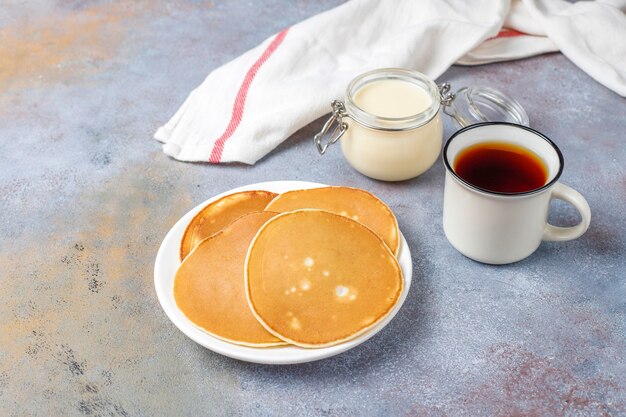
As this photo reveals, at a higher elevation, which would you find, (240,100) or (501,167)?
(501,167)

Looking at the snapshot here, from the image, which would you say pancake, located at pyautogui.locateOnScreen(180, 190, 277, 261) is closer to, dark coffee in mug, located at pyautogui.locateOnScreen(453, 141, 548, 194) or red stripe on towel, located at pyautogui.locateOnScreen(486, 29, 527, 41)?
dark coffee in mug, located at pyautogui.locateOnScreen(453, 141, 548, 194)

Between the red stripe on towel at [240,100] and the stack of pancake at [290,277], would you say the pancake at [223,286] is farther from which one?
the red stripe on towel at [240,100]

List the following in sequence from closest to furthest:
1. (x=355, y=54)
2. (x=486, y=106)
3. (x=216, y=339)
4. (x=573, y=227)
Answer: (x=216, y=339), (x=573, y=227), (x=486, y=106), (x=355, y=54)

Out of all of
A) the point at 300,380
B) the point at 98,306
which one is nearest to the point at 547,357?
the point at 300,380

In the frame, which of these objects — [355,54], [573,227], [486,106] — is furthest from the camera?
[355,54]

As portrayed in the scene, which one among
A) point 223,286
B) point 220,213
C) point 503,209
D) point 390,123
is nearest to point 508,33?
point 390,123

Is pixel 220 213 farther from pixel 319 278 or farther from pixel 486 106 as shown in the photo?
pixel 486 106

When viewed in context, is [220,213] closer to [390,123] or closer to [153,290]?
[153,290]

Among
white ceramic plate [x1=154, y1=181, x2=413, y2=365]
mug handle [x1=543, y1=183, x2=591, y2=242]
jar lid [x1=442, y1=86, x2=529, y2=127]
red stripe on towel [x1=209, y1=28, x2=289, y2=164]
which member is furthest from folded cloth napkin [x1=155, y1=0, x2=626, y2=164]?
mug handle [x1=543, y1=183, x2=591, y2=242]

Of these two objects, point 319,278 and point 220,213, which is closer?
point 319,278
